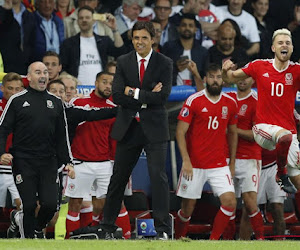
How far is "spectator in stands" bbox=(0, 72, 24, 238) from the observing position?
12375 millimetres

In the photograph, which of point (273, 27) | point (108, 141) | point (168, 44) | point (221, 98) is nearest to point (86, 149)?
point (108, 141)

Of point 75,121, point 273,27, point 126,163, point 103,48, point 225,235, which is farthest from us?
point 273,27

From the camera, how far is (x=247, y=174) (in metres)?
13.4

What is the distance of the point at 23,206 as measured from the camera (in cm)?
1108

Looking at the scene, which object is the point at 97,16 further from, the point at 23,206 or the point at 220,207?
the point at 23,206

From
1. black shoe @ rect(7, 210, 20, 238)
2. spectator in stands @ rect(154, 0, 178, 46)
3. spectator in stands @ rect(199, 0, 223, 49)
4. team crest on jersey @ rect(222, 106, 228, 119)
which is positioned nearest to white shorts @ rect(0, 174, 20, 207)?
black shoe @ rect(7, 210, 20, 238)

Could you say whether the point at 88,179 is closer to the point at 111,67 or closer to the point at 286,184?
the point at 111,67

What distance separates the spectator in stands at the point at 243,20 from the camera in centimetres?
1639

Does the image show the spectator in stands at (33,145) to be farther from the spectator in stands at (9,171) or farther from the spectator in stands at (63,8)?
the spectator in stands at (63,8)

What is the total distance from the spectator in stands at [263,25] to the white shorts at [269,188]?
303cm

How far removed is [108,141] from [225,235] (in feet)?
6.84

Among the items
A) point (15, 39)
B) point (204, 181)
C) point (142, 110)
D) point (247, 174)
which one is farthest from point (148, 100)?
point (15, 39)

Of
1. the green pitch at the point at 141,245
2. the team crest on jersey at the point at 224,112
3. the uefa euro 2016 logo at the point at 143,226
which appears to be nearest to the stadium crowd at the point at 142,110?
the team crest on jersey at the point at 224,112

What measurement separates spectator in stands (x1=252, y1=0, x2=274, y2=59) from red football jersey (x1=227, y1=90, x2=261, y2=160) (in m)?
3.08
